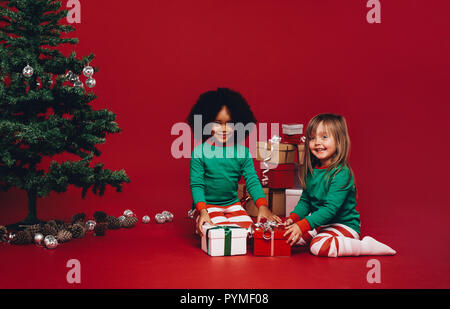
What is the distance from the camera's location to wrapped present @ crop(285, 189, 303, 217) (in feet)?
12.1

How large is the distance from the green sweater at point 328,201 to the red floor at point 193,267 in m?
0.24

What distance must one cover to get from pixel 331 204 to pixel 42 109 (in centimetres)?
189

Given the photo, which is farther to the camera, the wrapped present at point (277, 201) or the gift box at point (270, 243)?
the wrapped present at point (277, 201)

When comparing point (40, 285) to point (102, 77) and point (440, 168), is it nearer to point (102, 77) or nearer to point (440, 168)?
point (102, 77)

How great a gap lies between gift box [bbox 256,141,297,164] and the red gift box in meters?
0.05

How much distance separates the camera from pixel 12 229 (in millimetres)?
3068

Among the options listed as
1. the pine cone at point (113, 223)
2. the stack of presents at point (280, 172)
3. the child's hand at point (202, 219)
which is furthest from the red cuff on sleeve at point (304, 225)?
the pine cone at point (113, 223)

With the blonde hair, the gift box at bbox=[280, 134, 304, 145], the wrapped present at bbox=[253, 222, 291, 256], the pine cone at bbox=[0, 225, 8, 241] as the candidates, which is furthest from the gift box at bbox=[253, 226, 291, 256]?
the pine cone at bbox=[0, 225, 8, 241]

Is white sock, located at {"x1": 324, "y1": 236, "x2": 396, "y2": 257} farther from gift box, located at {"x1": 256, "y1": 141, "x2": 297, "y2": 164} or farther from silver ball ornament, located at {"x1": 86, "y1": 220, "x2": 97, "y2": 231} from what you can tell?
silver ball ornament, located at {"x1": 86, "y1": 220, "x2": 97, "y2": 231}

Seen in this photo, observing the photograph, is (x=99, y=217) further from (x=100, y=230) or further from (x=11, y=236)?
(x=11, y=236)

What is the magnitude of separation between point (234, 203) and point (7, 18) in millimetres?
1867

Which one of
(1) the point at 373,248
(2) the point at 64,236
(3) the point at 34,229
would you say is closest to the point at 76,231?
(2) the point at 64,236

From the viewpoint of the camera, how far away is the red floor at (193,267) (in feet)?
6.88

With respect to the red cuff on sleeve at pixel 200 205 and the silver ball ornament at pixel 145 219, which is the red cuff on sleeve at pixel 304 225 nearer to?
the red cuff on sleeve at pixel 200 205
